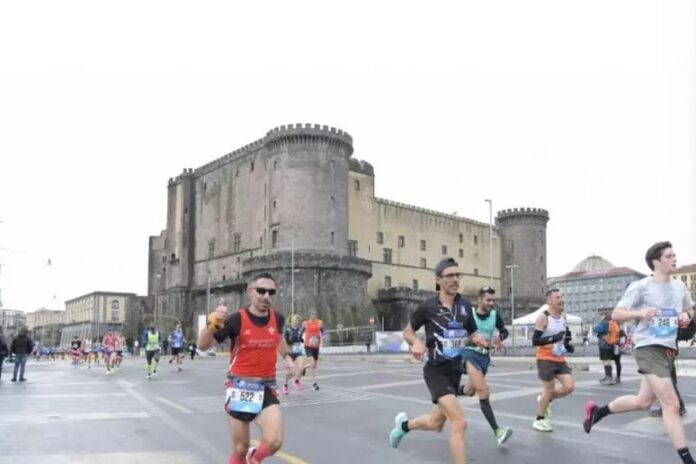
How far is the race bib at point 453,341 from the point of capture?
6852 mm

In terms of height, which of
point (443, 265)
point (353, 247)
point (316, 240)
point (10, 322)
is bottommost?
point (10, 322)

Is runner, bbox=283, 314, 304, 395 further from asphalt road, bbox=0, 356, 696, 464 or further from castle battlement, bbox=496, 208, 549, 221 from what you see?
castle battlement, bbox=496, 208, 549, 221

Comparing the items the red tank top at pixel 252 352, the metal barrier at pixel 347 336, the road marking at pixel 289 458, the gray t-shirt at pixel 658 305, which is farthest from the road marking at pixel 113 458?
the metal barrier at pixel 347 336

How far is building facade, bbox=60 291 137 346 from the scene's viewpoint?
13788cm

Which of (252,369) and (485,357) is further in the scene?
(485,357)

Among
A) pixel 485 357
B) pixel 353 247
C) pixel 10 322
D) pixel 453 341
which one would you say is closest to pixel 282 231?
pixel 353 247

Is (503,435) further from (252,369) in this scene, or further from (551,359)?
(252,369)

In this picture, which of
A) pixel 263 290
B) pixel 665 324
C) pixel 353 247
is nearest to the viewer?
pixel 263 290

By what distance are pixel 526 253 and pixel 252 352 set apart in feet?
318

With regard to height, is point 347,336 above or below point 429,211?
below

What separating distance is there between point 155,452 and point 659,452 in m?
5.75

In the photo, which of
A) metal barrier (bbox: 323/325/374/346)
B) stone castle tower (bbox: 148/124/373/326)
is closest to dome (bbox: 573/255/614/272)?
stone castle tower (bbox: 148/124/373/326)

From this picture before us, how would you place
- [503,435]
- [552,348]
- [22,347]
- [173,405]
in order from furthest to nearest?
[22,347]
[173,405]
[552,348]
[503,435]

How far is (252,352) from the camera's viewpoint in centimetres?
632
